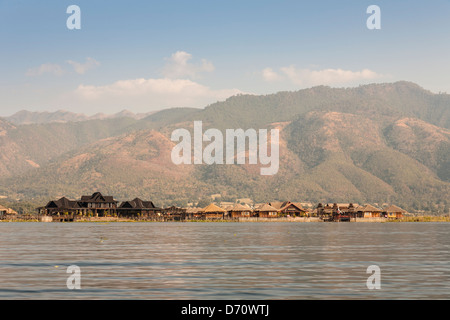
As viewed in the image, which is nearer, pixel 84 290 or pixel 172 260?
pixel 84 290

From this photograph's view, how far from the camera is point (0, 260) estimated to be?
5119cm

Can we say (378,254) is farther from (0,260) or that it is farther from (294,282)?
(0,260)

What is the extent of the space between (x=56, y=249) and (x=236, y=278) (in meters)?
32.0

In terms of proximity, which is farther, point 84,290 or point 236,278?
point 236,278

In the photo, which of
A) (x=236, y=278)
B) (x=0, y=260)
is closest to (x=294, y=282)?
(x=236, y=278)

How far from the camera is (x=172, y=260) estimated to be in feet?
170

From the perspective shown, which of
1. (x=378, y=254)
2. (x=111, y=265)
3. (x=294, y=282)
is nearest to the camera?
(x=294, y=282)
